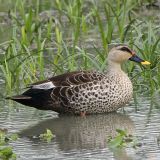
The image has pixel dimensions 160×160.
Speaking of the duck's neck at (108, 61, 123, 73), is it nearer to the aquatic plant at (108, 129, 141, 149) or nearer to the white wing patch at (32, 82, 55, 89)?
the white wing patch at (32, 82, 55, 89)

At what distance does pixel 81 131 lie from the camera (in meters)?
9.22

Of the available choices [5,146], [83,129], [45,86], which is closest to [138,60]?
[45,86]

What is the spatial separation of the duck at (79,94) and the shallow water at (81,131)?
0.10 m

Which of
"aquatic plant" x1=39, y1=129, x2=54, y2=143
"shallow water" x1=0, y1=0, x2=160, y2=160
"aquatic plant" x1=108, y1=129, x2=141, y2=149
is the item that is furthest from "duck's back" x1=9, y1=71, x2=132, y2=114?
"aquatic plant" x1=108, y1=129, x2=141, y2=149

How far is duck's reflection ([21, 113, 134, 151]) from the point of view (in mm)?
8602

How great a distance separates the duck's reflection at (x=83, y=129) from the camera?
8.60 meters

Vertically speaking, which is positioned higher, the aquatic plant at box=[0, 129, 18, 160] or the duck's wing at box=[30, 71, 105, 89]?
the duck's wing at box=[30, 71, 105, 89]

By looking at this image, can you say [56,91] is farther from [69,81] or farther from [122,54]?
[122,54]

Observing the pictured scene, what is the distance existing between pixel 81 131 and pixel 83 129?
0.11 meters

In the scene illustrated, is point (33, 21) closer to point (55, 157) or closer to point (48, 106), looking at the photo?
point (48, 106)

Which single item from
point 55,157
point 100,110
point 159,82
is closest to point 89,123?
point 100,110

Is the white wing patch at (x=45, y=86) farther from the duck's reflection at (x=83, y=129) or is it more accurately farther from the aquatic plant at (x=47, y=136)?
the aquatic plant at (x=47, y=136)

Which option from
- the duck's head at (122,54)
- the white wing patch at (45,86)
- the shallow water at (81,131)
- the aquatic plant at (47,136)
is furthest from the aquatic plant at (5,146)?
the duck's head at (122,54)

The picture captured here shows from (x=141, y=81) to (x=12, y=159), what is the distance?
3.47m
